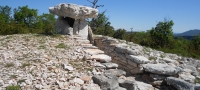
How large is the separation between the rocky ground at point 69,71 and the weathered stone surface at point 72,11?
2153 mm

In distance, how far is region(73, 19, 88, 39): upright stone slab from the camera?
10125mm

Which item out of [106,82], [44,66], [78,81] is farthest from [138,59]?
[44,66]

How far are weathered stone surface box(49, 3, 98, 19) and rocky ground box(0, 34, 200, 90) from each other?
84.8 inches

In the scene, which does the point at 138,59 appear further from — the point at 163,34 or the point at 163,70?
the point at 163,34

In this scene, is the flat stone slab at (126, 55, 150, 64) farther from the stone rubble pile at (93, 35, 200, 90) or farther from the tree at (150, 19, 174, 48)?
the tree at (150, 19, 174, 48)

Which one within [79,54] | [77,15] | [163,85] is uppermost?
[77,15]

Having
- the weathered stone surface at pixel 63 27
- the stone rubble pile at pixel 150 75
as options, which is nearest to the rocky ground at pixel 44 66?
the stone rubble pile at pixel 150 75

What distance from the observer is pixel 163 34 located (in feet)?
72.4

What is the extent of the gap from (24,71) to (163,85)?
189 inches

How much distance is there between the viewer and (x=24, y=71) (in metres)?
5.20

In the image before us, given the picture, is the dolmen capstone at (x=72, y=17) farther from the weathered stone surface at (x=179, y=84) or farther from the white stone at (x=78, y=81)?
the weathered stone surface at (x=179, y=84)

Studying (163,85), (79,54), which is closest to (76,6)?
(79,54)

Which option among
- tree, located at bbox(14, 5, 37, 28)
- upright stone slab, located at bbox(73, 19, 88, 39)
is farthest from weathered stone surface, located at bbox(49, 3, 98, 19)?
tree, located at bbox(14, 5, 37, 28)

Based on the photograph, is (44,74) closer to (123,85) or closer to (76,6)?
(123,85)
